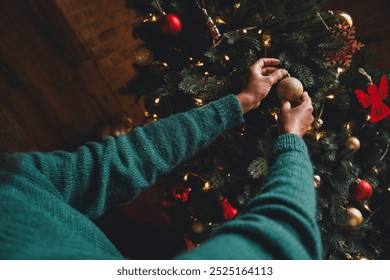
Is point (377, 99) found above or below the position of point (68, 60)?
below

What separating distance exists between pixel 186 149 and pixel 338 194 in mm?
642

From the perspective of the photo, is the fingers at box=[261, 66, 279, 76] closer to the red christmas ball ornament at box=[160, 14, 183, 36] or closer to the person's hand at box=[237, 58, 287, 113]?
the person's hand at box=[237, 58, 287, 113]

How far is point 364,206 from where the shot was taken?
1.24 meters

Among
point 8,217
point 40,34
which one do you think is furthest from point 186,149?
point 40,34

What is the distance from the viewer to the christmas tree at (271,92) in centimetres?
96

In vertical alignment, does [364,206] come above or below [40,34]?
below

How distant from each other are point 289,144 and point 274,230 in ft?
0.88

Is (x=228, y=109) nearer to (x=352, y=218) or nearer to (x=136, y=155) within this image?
(x=136, y=155)

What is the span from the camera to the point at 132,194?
0.84 metres

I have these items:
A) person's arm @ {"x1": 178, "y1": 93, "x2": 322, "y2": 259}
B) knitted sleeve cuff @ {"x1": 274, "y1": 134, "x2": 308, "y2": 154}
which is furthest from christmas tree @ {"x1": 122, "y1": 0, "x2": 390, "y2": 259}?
person's arm @ {"x1": 178, "y1": 93, "x2": 322, "y2": 259}

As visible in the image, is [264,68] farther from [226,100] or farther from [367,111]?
[367,111]

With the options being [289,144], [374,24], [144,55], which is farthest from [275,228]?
[374,24]

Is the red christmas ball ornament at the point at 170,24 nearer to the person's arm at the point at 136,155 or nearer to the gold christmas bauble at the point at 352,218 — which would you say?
the person's arm at the point at 136,155

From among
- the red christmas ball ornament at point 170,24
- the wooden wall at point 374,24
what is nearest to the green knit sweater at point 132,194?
the red christmas ball ornament at point 170,24
